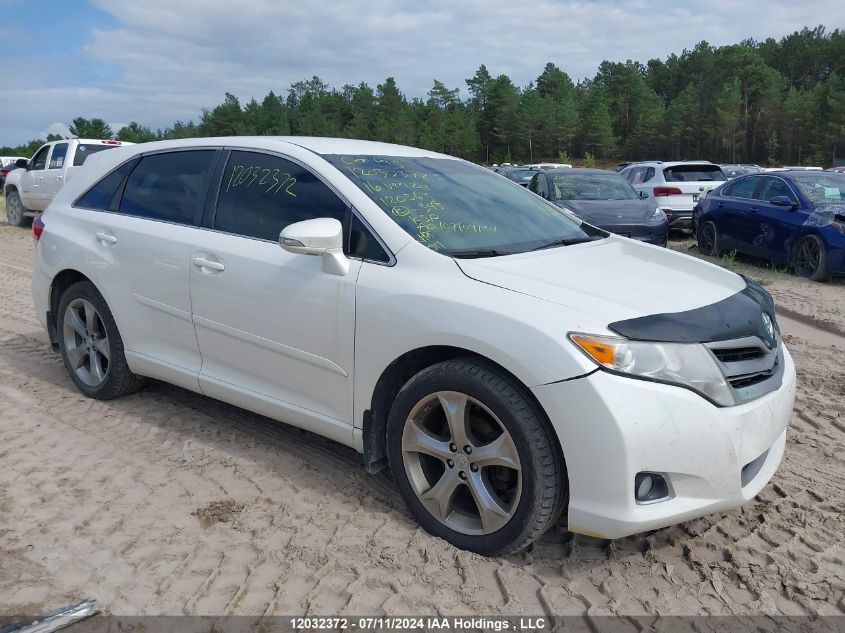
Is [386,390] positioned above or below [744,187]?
below

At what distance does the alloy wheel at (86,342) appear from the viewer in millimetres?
4707

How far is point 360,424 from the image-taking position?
3.35 metres

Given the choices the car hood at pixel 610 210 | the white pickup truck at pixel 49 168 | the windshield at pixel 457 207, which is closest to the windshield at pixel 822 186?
the car hood at pixel 610 210

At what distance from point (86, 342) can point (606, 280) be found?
3472mm

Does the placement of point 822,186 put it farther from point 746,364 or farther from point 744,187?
point 746,364

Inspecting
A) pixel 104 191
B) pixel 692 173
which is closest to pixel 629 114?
pixel 692 173

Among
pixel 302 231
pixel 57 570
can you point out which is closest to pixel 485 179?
pixel 302 231

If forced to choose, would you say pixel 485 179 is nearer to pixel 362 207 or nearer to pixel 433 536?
pixel 362 207

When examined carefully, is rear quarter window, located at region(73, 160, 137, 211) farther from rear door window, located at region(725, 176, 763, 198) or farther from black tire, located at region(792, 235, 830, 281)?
rear door window, located at region(725, 176, 763, 198)

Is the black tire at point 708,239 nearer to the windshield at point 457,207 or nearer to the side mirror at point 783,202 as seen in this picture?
the side mirror at point 783,202

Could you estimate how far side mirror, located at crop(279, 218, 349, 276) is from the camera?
10.5 feet

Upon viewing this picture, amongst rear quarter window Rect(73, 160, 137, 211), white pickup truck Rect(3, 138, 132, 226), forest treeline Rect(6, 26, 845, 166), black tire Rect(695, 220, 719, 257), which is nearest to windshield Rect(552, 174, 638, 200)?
black tire Rect(695, 220, 719, 257)

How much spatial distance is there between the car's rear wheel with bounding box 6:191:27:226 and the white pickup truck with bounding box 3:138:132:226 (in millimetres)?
677

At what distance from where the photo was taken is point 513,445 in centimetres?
279
